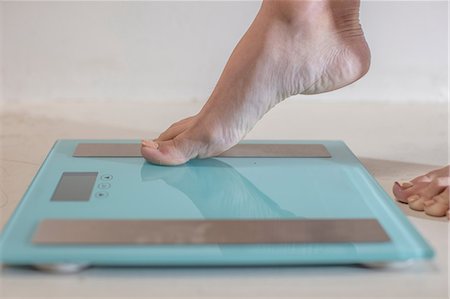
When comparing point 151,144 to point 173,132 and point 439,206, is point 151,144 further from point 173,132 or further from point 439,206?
point 439,206

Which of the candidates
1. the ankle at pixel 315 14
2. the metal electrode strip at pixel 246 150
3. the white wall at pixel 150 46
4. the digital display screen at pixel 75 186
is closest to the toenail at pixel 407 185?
the metal electrode strip at pixel 246 150

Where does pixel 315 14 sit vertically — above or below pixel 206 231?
above

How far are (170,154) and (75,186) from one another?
194 mm

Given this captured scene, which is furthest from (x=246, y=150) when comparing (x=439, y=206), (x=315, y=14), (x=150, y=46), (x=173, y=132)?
(x=150, y=46)

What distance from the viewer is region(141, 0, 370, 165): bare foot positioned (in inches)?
49.1

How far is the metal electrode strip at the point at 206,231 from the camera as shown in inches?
37.1

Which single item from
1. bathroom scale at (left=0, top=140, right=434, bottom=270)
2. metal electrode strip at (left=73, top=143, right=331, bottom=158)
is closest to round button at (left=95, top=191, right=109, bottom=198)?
bathroom scale at (left=0, top=140, right=434, bottom=270)

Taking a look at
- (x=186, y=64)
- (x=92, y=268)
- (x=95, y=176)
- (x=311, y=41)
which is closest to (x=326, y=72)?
(x=311, y=41)

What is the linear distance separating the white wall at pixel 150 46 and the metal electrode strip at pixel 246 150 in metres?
0.58

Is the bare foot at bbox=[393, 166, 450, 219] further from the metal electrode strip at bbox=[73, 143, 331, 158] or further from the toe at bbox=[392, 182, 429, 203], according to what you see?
the metal electrode strip at bbox=[73, 143, 331, 158]

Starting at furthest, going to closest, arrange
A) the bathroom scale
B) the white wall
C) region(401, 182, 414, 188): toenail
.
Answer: the white wall → region(401, 182, 414, 188): toenail → the bathroom scale

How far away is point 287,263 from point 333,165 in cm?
40

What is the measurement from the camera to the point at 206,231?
3.20ft

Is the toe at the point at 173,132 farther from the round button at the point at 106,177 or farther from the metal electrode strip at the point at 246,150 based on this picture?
the round button at the point at 106,177
